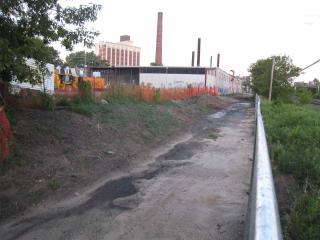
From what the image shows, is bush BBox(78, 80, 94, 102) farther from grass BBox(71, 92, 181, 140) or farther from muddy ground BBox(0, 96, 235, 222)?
muddy ground BBox(0, 96, 235, 222)

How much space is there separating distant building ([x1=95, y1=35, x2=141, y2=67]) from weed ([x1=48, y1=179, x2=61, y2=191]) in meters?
101

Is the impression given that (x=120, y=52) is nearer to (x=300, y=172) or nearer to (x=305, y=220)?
(x=300, y=172)

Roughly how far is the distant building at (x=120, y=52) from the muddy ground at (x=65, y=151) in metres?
A: 96.3

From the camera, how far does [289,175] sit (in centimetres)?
713

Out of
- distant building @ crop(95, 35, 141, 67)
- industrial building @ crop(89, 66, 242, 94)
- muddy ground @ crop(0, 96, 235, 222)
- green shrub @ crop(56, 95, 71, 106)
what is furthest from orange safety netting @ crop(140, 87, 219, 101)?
distant building @ crop(95, 35, 141, 67)

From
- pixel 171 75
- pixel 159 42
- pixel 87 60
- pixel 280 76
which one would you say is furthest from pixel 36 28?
pixel 87 60

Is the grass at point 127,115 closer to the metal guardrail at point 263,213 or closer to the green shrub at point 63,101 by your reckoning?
the green shrub at point 63,101

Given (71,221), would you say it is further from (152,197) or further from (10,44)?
(10,44)

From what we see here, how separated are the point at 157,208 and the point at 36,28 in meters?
3.85

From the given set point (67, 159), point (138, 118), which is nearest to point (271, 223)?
point (67, 159)

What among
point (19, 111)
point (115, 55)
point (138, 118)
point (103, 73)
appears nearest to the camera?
point (19, 111)

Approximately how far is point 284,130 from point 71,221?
8775mm

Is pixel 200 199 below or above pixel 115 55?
below

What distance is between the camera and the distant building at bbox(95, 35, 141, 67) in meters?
112
